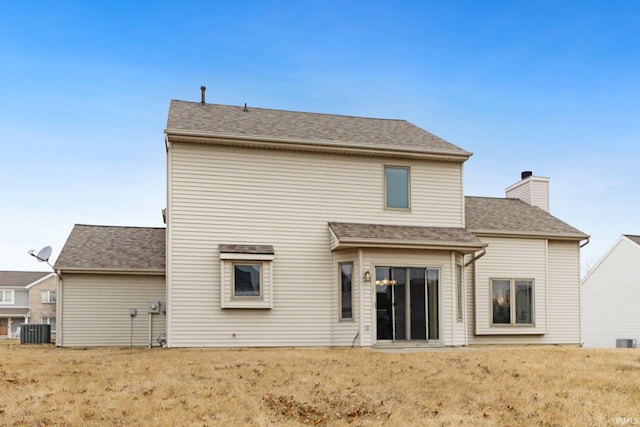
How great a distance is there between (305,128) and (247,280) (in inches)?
197

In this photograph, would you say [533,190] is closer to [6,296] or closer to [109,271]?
[109,271]

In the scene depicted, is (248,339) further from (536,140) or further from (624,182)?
(624,182)

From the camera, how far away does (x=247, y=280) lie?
16.8 metres

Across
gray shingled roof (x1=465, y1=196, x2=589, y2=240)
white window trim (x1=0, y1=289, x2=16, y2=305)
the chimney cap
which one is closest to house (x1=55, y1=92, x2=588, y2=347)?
the chimney cap

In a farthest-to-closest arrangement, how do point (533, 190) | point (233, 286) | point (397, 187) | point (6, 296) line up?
1. point (6, 296)
2. point (533, 190)
3. point (397, 187)
4. point (233, 286)

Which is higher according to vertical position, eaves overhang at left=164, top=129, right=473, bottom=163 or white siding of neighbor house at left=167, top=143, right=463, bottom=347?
eaves overhang at left=164, top=129, right=473, bottom=163

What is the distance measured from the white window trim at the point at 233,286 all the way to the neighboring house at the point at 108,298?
14.1 ft

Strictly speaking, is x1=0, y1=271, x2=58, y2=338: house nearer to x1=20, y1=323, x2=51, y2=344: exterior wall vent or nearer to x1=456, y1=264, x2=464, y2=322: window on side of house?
x1=20, y1=323, x2=51, y2=344: exterior wall vent

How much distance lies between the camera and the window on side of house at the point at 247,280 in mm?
16750

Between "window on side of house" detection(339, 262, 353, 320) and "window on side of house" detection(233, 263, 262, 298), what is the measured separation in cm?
222

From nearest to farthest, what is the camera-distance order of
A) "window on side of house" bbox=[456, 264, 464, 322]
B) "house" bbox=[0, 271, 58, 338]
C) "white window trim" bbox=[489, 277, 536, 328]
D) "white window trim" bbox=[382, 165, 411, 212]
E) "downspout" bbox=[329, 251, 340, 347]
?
"downspout" bbox=[329, 251, 340, 347] → "window on side of house" bbox=[456, 264, 464, 322] → "white window trim" bbox=[382, 165, 411, 212] → "white window trim" bbox=[489, 277, 536, 328] → "house" bbox=[0, 271, 58, 338]

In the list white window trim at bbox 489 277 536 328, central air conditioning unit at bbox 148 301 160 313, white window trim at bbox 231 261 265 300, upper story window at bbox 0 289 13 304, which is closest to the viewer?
white window trim at bbox 231 261 265 300

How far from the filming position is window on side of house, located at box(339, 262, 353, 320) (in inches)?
→ 671

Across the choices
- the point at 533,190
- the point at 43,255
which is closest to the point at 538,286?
the point at 533,190
